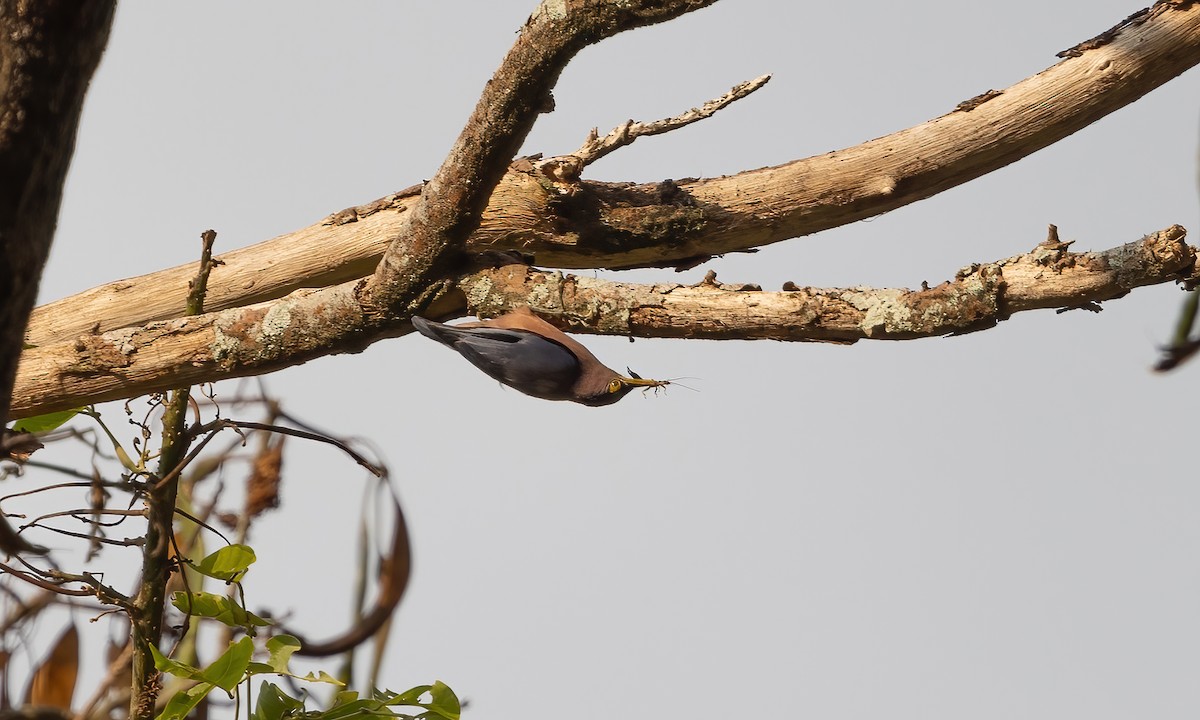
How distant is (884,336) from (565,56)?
34.0 inches

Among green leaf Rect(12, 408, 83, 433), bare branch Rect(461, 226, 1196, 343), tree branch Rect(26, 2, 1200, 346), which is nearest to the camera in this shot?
bare branch Rect(461, 226, 1196, 343)

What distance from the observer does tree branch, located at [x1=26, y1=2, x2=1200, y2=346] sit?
→ 7.59 feet

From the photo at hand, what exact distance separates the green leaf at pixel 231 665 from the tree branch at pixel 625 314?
2.38 ft

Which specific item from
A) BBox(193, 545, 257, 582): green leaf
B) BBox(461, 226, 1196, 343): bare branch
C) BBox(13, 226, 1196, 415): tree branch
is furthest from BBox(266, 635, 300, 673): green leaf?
BBox(461, 226, 1196, 343): bare branch

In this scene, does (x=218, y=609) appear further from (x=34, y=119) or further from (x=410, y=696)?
(x=34, y=119)

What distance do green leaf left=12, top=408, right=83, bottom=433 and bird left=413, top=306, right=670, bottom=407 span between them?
1.18 metres

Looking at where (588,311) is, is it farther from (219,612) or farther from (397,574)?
(219,612)

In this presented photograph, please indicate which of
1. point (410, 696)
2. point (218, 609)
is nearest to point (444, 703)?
point (410, 696)

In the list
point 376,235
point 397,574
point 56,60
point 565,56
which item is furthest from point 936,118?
point 56,60

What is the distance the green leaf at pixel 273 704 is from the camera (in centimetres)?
197

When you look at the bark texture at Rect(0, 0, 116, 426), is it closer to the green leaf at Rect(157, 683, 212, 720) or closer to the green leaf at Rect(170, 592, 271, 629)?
the green leaf at Rect(157, 683, 212, 720)

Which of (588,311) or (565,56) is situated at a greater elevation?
(565,56)

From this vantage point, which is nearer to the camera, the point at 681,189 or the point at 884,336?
the point at 884,336

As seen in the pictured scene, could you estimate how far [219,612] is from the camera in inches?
85.1
